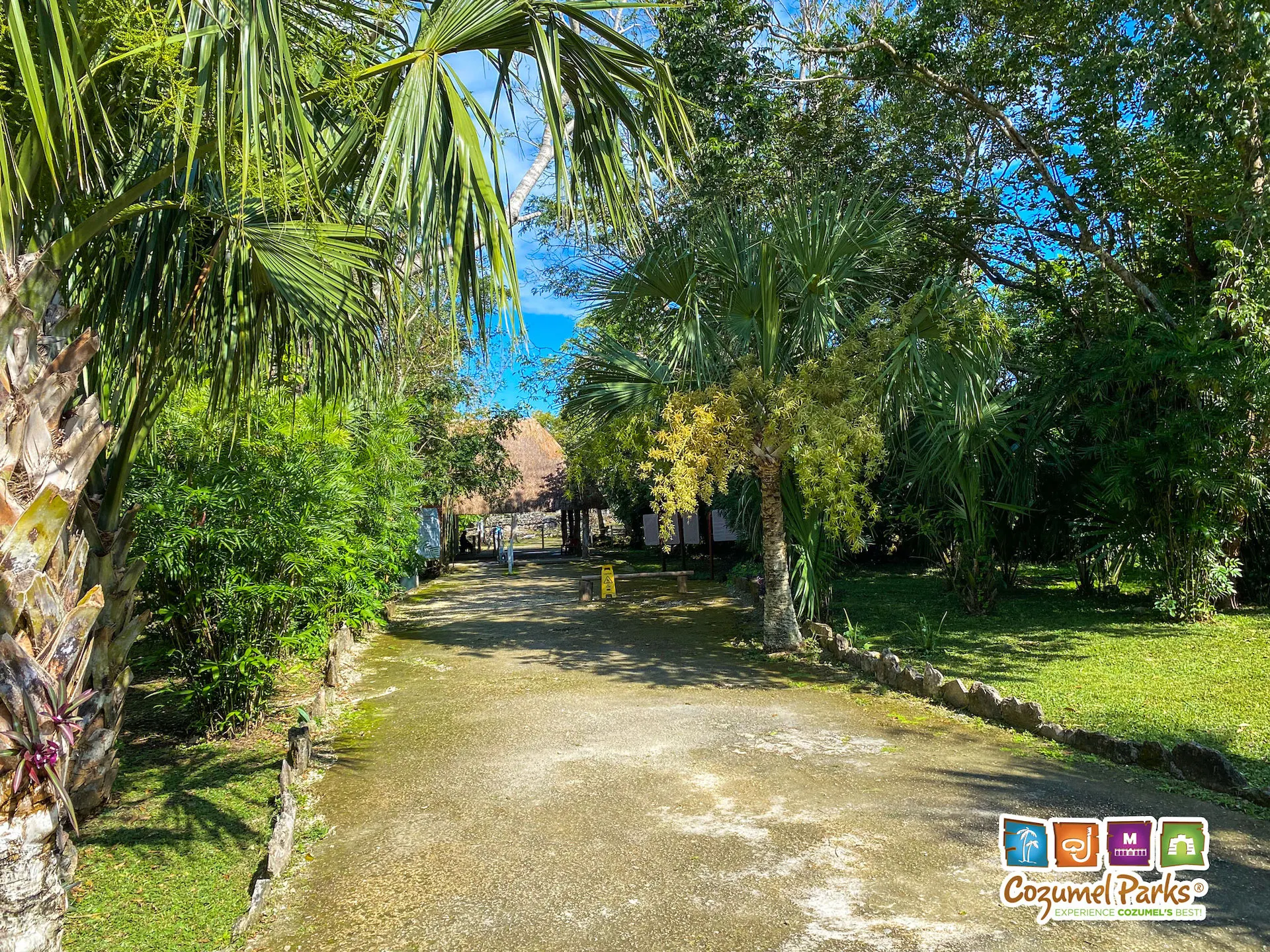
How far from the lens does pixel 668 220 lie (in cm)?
1033

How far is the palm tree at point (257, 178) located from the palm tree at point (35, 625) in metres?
0.27

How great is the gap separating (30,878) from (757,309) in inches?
286

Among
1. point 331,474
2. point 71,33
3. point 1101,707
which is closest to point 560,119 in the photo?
point 71,33

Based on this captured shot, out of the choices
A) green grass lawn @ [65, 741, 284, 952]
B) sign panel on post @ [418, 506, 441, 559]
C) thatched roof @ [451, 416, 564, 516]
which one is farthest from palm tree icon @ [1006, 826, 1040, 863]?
thatched roof @ [451, 416, 564, 516]

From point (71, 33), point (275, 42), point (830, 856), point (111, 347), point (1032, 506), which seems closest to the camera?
point (275, 42)

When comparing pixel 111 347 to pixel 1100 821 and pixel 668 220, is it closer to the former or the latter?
pixel 1100 821

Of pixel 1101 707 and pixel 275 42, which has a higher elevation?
pixel 275 42

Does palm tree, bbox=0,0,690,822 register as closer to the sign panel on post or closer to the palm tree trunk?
the palm tree trunk

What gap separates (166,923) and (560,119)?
372cm

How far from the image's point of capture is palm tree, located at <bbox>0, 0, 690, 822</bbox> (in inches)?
107

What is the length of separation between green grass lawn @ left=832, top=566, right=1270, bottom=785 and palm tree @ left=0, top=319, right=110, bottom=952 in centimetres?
573

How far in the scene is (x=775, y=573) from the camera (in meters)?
9.01

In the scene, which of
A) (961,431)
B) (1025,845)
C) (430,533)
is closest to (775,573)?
(961,431)

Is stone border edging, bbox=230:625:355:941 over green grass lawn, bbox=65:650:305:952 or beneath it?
over
